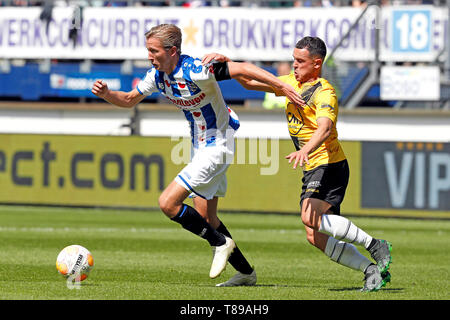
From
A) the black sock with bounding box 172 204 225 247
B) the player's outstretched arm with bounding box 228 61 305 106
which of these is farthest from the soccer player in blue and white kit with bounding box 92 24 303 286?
the player's outstretched arm with bounding box 228 61 305 106

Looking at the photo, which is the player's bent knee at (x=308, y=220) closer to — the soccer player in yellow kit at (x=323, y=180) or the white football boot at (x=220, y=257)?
the soccer player in yellow kit at (x=323, y=180)

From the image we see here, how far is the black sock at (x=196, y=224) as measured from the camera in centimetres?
845

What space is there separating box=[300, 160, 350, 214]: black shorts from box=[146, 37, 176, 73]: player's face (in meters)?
1.56

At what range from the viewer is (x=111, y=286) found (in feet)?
28.3

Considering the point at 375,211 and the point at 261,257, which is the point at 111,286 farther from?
the point at 375,211

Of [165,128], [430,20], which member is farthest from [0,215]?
[430,20]

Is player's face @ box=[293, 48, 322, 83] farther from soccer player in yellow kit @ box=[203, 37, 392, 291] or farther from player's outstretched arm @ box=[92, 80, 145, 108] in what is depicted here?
player's outstretched arm @ box=[92, 80, 145, 108]

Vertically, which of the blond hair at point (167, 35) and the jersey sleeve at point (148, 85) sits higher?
the blond hair at point (167, 35)

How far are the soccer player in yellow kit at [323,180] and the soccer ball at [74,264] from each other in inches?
78.5

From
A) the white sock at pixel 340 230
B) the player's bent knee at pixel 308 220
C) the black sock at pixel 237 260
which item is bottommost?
the black sock at pixel 237 260

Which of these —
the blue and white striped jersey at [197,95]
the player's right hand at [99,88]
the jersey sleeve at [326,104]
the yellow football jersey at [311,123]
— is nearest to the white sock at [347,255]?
the yellow football jersey at [311,123]

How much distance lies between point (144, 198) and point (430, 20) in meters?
8.30

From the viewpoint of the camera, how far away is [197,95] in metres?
8.46

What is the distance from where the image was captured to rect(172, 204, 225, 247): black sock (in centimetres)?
845
